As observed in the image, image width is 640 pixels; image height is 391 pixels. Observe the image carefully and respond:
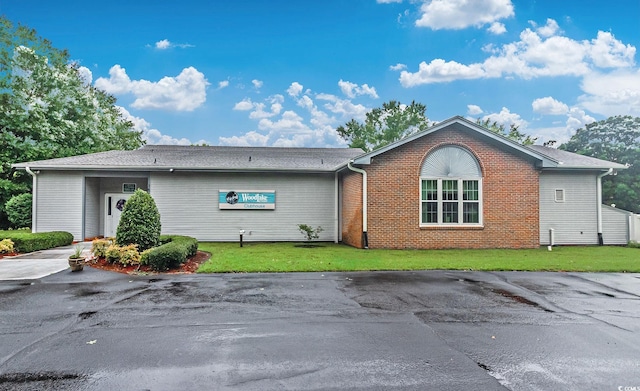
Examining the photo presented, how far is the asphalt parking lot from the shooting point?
11.6 feet

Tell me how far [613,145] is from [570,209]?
40.8 ft

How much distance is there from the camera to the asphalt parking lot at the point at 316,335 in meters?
3.53

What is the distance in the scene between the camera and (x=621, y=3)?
1617 cm

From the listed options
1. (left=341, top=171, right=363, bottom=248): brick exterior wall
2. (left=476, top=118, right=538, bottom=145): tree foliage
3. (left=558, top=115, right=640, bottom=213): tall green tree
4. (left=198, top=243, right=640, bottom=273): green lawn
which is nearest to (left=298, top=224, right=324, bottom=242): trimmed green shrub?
(left=341, top=171, right=363, bottom=248): brick exterior wall

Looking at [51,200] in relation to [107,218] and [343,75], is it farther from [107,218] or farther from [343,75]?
[343,75]

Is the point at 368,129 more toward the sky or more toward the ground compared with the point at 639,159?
more toward the sky

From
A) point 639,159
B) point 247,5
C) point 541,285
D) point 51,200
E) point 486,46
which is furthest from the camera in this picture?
point 486,46

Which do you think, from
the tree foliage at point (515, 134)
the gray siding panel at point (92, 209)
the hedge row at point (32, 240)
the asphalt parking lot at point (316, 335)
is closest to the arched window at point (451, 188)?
the asphalt parking lot at point (316, 335)

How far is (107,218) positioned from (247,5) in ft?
39.9

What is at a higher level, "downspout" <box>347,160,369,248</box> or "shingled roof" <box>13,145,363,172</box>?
"shingled roof" <box>13,145,363,172</box>

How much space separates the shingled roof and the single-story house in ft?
0.27

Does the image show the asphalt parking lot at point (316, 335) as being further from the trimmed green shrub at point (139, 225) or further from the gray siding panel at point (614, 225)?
the gray siding panel at point (614, 225)

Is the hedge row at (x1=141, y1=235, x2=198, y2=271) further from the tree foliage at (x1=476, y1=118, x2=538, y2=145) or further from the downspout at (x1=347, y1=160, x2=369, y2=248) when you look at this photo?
the tree foliage at (x1=476, y1=118, x2=538, y2=145)

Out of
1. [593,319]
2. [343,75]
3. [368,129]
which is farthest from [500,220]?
[368,129]
